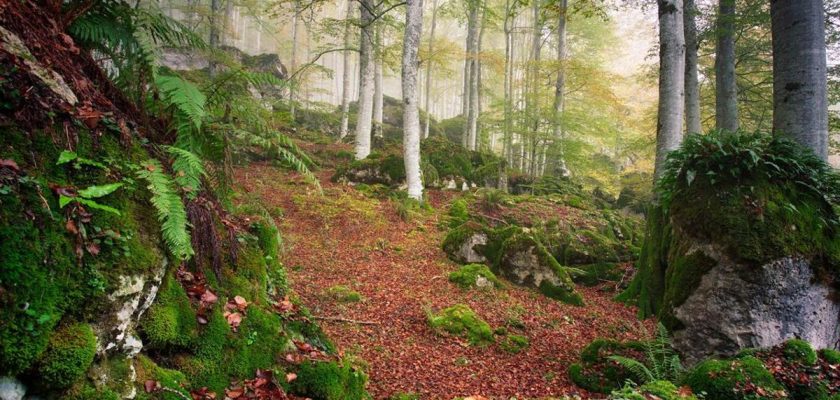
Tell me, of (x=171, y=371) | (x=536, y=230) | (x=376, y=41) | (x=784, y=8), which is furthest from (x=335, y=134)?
(x=171, y=371)

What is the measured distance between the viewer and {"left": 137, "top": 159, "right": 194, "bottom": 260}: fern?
85.0 inches

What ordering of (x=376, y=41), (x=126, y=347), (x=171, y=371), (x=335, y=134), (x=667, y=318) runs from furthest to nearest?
1. (x=335, y=134)
2. (x=376, y=41)
3. (x=667, y=318)
4. (x=171, y=371)
5. (x=126, y=347)

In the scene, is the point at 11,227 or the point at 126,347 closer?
the point at 11,227

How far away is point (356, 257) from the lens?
752 centimetres

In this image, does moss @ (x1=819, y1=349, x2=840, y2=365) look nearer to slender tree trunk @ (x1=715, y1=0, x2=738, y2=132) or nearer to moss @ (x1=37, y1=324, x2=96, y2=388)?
moss @ (x1=37, y1=324, x2=96, y2=388)

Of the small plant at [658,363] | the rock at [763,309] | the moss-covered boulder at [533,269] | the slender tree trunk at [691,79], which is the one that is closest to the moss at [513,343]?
the small plant at [658,363]

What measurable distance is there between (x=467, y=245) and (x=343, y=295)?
314 cm

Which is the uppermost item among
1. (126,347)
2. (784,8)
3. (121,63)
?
(784,8)

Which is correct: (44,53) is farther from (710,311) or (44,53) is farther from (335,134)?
(335,134)

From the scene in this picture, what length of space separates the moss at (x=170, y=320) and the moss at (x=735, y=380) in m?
3.87

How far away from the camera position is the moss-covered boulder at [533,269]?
7242mm

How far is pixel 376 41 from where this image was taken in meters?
13.7

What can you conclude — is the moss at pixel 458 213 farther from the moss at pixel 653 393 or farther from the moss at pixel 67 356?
the moss at pixel 67 356

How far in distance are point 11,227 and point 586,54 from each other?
29959mm
